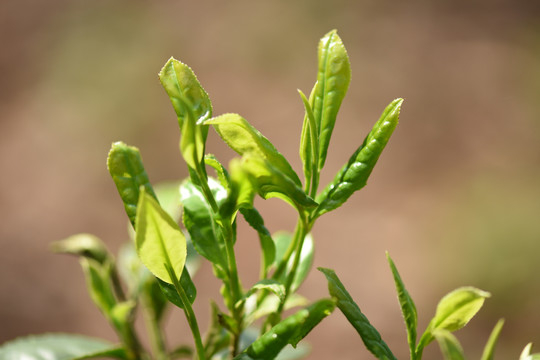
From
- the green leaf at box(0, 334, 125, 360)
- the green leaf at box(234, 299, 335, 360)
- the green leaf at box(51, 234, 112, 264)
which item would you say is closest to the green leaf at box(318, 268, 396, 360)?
the green leaf at box(234, 299, 335, 360)

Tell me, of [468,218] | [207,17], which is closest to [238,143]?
[468,218]

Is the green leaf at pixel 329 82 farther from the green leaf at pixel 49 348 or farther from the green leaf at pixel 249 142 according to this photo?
the green leaf at pixel 49 348

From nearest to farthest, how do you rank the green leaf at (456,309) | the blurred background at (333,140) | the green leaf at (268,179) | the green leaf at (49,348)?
1. the green leaf at (268,179)
2. the green leaf at (456,309)
3. the green leaf at (49,348)
4. the blurred background at (333,140)

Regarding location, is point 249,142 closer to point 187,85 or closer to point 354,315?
point 187,85

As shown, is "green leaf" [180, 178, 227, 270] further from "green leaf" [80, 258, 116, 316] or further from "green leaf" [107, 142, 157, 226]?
"green leaf" [80, 258, 116, 316]

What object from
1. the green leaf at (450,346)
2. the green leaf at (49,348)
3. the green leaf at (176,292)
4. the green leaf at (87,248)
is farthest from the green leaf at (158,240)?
the green leaf at (87,248)
